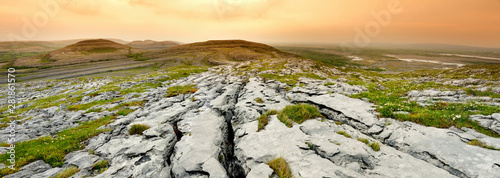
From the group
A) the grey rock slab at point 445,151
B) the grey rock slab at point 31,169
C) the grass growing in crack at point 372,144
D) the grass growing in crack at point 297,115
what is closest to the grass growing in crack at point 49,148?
the grey rock slab at point 31,169

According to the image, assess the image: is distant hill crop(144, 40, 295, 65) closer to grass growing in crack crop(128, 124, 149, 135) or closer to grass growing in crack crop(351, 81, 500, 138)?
grass growing in crack crop(128, 124, 149, 135)

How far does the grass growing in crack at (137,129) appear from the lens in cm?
1274

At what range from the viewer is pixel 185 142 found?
10844 mm

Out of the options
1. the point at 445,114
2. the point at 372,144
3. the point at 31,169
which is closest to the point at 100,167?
the point at 31,169

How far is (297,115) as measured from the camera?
12.7m

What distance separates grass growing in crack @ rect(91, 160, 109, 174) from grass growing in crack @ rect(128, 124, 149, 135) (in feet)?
10.6

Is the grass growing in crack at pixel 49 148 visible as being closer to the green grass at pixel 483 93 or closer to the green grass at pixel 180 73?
the green grass at pixel 180 73

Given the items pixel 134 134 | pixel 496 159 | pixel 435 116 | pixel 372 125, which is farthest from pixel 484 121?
pixel 134 134

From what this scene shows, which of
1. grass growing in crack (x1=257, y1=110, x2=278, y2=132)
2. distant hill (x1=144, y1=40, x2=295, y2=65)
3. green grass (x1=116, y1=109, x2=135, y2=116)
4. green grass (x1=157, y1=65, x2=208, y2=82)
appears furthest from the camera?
distant hill (x1=144, y1=40, x2=295, y2=65)

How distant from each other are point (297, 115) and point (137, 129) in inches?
482

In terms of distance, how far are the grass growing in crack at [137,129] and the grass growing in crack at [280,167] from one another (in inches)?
405

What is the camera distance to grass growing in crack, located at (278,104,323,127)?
12.0 meters

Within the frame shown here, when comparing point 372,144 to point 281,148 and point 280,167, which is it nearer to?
point 281,148

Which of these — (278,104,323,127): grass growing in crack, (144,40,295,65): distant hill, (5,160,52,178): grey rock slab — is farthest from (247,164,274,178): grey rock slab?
(144,40,295,65): distant hill
